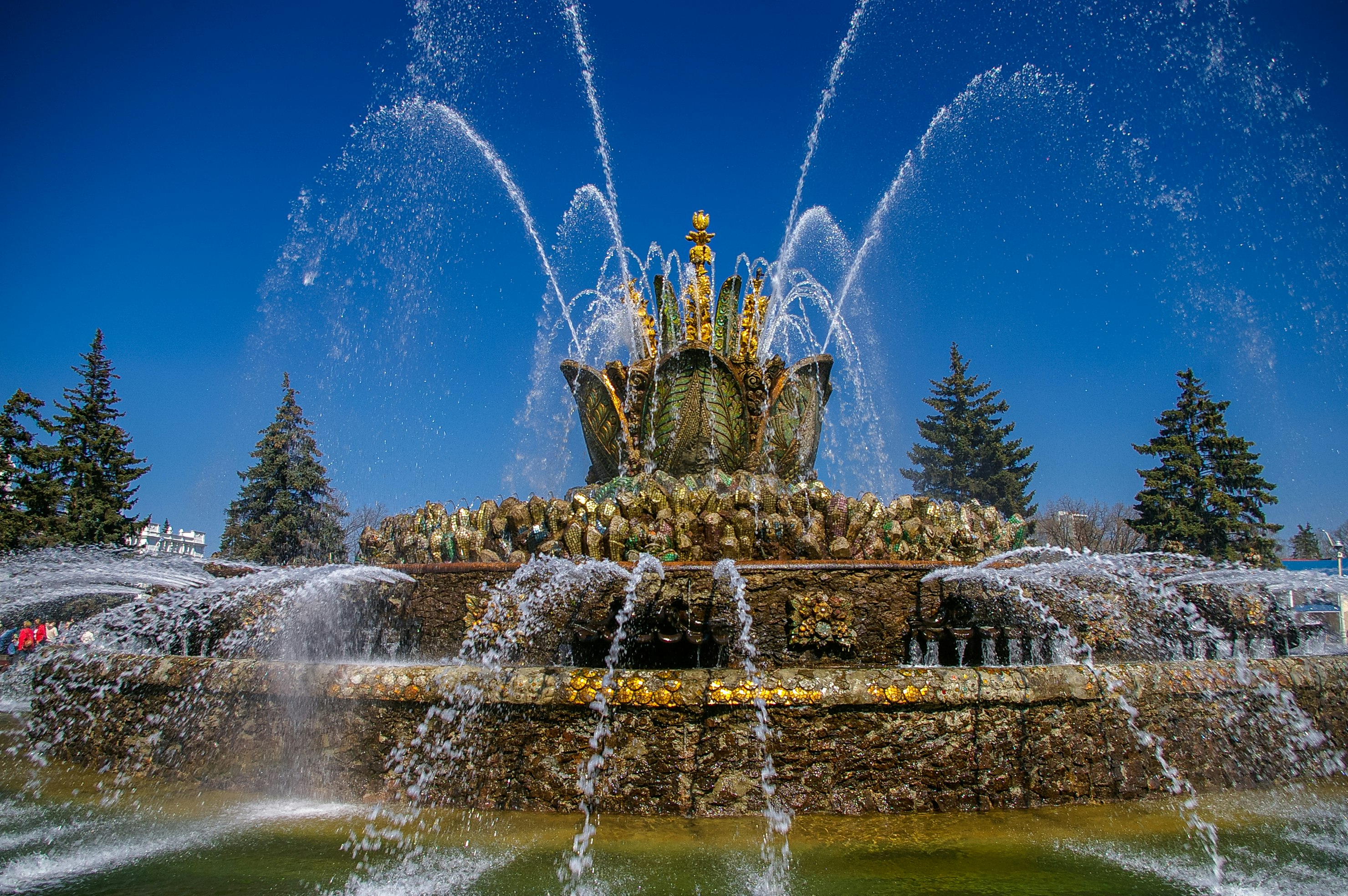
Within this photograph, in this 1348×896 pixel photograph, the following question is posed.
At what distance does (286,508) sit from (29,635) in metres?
24.8

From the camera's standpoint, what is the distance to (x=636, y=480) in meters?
8.55

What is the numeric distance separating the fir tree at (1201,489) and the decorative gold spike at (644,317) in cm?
3186

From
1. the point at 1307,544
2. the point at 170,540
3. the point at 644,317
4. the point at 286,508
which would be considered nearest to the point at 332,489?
the point at 286,508

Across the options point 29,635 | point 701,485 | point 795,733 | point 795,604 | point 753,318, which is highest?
point 753,318

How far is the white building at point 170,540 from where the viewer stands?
3282 centimetres

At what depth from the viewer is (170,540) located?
45531 millimetres

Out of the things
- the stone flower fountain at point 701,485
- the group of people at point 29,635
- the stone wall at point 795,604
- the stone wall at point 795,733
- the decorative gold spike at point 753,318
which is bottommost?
the group of people at point 29,635

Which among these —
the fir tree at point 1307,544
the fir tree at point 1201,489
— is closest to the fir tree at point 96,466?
the fir tree at point 1201,489

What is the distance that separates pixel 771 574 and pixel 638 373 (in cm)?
490

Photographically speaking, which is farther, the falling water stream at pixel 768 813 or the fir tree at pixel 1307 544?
the fir tree at pixel 1307 544

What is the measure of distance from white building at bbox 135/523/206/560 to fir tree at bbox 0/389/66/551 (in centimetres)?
317

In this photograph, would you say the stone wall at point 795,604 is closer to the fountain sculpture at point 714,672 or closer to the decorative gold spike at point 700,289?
the fountain sculpture at point 714,672

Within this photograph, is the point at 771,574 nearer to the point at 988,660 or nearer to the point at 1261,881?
the point at 988,660

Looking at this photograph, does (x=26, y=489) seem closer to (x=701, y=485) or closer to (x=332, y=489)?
(x=332, y=489)
